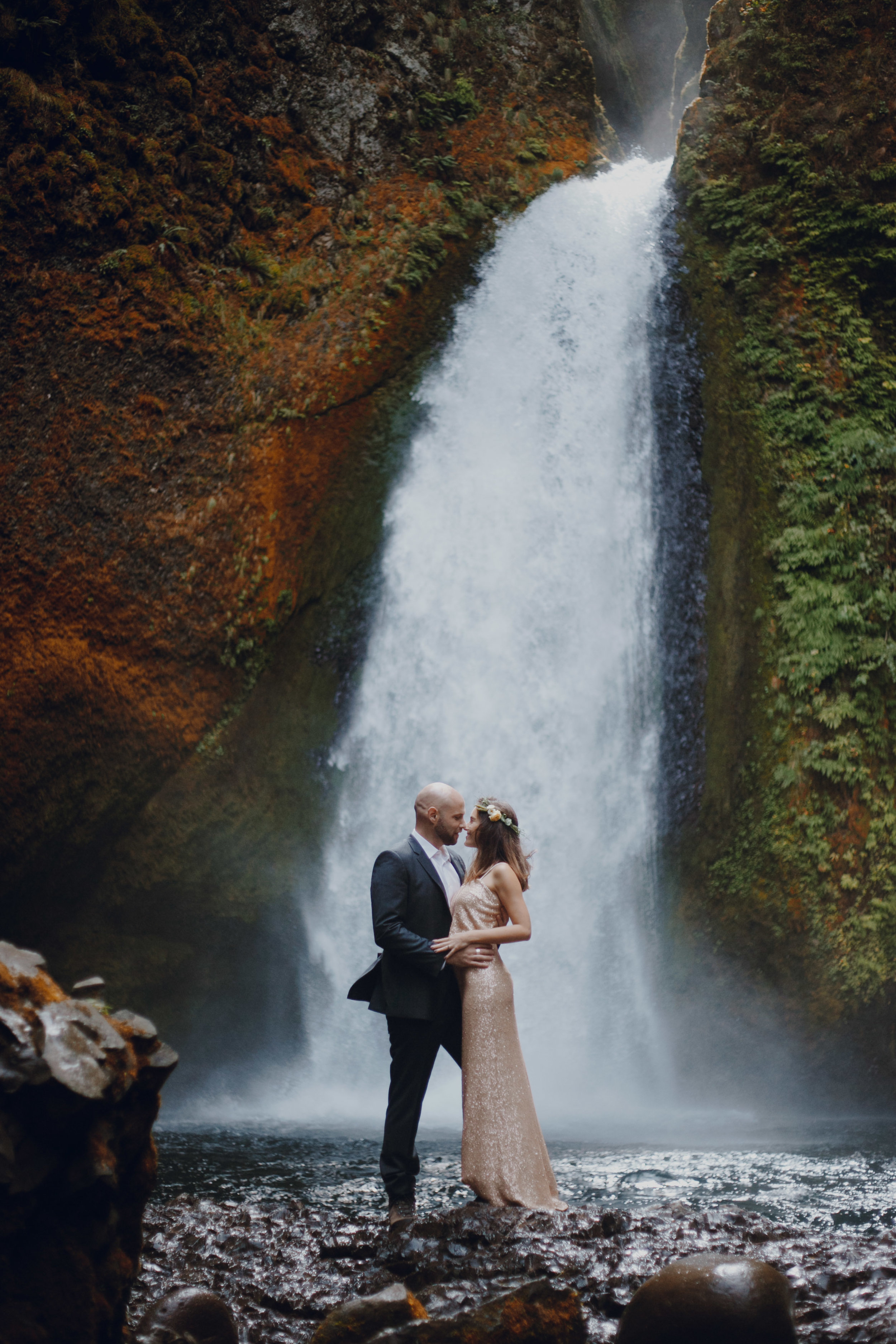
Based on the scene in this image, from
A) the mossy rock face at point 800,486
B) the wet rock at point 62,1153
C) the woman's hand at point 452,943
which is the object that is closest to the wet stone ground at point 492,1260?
the wet rock at point 62,1153

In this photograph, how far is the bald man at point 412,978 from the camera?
13.2 feet

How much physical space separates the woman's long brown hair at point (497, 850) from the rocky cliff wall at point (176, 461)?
4.34 m

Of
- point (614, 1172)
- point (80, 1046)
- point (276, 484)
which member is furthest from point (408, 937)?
point (276, 484)

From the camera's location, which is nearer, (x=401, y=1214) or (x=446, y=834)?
(x=401, y=1214)

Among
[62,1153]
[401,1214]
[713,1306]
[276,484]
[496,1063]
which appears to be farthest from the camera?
[276,484]

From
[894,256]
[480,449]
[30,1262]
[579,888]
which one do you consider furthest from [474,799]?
[894,256]

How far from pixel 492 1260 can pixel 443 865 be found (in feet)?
5.30

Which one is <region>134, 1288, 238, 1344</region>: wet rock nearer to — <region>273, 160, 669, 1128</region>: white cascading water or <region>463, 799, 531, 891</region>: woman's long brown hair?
<region>463, 799, 531, 891</region>: woman's long brown hair

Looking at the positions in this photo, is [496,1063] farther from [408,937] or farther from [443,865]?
[443,865]

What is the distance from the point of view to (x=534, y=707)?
8469 mm

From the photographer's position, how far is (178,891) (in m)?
8.21

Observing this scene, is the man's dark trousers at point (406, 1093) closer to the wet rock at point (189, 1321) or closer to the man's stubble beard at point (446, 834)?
the man's stubble beard at point (446, 834)

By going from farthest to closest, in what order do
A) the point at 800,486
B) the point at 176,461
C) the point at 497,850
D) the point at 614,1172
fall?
the point at 800,486 < the point at 176,461 < the point at 614,1172 < the point at 497,850

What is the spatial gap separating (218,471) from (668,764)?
201 inches
